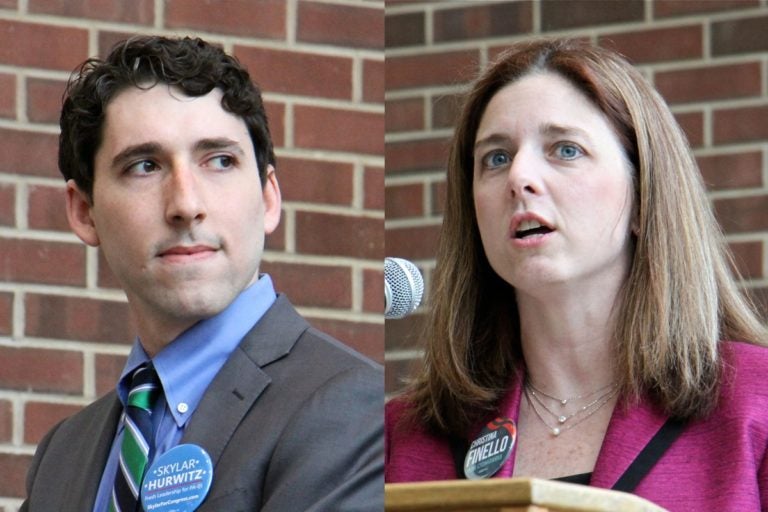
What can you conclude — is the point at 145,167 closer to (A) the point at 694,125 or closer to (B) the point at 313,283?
(B) the point at 313,283

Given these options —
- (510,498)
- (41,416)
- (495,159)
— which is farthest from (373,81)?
(510,498)

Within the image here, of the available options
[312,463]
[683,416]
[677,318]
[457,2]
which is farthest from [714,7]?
[312,463]

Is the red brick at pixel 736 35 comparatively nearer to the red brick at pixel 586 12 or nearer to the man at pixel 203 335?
the red brick at pixel 586 12

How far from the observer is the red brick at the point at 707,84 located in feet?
7.48

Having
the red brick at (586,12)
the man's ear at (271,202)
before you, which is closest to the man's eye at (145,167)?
the man's ear at (271,202)

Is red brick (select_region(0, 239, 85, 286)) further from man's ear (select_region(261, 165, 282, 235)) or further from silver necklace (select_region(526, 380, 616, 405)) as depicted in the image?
silver necklace (select_region(526, 380, 616, 405))

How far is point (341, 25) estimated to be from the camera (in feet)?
4.90

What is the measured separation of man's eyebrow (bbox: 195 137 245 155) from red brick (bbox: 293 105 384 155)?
11cm

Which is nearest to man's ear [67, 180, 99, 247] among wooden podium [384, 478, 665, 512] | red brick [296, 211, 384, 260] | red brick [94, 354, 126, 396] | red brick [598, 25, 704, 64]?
red brick [94, 354, 126, 396]

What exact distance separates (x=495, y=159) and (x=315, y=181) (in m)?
0.20

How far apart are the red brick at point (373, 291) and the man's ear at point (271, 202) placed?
0.35ft

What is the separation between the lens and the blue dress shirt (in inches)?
55.0

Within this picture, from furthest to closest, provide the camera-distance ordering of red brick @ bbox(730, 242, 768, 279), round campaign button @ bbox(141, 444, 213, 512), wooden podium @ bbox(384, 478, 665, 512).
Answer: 1. red brick @ bbox(730, 242, 768, 279)
2. round campaign button @ bbox(141, 444, 213, 512)
3. wooden podium @ bbox(384, 478, 665, 512)

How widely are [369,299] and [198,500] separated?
0.81 feet
